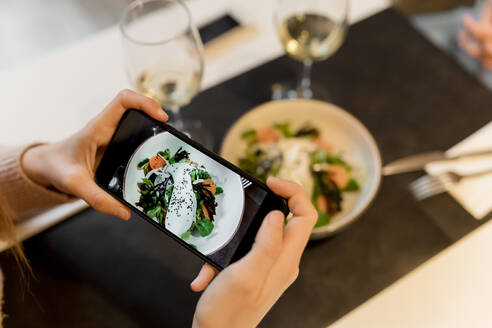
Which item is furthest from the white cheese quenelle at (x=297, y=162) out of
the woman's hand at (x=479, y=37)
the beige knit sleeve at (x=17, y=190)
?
the woman's hand at (x=479, y=37)

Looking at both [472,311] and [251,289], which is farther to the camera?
[472,311]

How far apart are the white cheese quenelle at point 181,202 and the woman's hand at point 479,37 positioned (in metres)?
1.02

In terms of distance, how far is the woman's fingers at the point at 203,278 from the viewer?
1.86ft

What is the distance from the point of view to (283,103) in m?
0.82

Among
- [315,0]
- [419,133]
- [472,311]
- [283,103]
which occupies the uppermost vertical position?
[315,0]

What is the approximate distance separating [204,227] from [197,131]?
1.17 ft

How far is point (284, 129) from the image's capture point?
2.77 ft

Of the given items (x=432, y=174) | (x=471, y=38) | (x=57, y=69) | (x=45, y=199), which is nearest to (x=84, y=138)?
(x=45, y=199)

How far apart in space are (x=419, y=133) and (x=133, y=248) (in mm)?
601

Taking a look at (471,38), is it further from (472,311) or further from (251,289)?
(251,289)

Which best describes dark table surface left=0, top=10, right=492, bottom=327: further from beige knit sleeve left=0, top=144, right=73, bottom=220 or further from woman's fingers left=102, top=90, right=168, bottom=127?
woman's fingers left=102, top=90, right=168, bottom=127

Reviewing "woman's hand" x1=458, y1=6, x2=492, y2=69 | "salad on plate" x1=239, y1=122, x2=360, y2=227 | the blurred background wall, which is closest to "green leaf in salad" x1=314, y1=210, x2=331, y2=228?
"salad on plate" x1=239, y1=122, x2=360, y2=227

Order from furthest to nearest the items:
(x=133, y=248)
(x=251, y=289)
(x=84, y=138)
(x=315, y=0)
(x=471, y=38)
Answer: (x=471, y=38) → (x=315, y=0) → (x=133, y=248) → (x=84, y=138) → (x=251, y=289)

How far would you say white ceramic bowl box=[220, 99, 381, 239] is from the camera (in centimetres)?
76
